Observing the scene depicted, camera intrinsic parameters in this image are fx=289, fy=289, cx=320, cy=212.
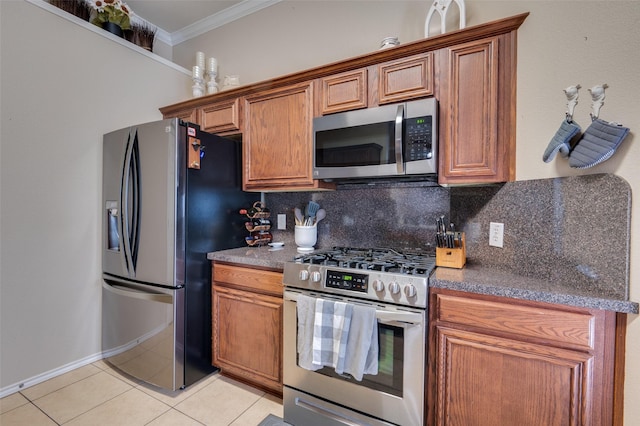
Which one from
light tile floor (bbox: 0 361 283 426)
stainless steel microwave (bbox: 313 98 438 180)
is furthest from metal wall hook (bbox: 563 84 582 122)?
light tile floor (bbox: 0 361 283 426)

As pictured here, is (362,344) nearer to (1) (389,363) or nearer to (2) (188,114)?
(1) (389,363)

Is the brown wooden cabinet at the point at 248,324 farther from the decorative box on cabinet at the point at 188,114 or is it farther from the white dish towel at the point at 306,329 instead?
the decorative box on cabinet at the point at 188,114

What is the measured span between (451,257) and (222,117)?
200 centimetres

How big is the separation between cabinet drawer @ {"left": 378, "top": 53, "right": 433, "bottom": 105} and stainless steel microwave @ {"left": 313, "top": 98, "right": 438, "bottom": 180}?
0.07m

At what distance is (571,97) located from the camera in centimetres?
121

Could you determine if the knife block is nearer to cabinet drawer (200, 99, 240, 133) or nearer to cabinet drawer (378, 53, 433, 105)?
cabinet drawer (378, 53, 433, 105)

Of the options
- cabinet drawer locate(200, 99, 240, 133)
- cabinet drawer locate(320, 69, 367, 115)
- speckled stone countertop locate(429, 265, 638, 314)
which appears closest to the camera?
speckled stone countertop locate(429, 265, 638, 314)

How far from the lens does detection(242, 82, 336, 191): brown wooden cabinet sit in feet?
6.64

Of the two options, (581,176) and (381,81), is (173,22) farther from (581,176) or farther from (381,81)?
(581,176)

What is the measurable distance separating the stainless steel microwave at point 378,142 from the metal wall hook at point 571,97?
0.55 meters

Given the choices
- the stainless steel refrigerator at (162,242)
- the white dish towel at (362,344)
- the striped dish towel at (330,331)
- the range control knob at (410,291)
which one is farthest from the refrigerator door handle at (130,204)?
the range control knob at (410,291)

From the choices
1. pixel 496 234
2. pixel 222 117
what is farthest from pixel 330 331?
pixel 222 117

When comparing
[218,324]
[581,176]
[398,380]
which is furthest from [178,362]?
[581,176]

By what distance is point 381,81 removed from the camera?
1.77 m
